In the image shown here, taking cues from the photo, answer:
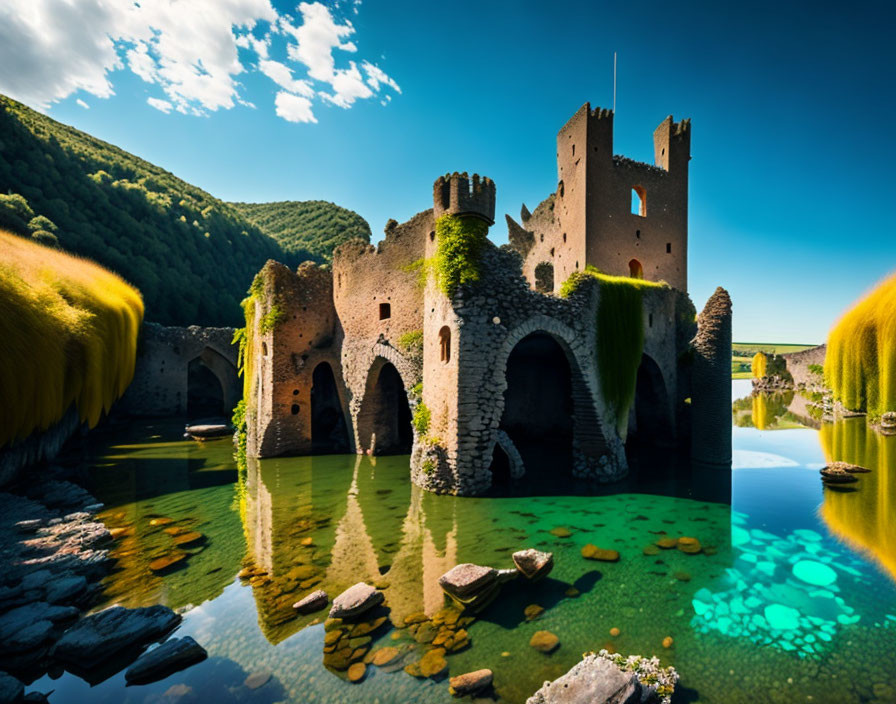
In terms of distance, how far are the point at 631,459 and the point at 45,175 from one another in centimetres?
4437

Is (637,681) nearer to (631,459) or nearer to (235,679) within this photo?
(235,679)

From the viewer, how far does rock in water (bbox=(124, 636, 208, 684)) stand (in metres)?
4.39

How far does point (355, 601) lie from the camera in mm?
5434

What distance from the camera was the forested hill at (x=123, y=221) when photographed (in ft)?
101

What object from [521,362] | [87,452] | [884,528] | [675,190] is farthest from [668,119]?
[87,452]

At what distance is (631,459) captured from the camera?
13352mm

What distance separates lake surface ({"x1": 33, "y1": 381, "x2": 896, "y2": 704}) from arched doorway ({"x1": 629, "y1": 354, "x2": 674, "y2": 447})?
9.45ft

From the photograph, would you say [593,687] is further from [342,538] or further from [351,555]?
[342,538]

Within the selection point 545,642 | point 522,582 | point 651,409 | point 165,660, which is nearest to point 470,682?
point 545,642

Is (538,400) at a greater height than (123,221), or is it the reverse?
(123,221)

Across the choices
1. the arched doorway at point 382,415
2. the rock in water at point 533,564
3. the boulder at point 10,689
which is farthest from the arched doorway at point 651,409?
the boulder at point 10,689

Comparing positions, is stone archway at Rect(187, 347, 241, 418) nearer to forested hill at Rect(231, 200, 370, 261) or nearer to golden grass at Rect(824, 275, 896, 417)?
forested hill at Rect(231, 200, 370, 261)

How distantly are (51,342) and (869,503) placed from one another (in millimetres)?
18196

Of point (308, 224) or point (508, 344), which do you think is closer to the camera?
point (508, 344)
